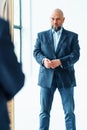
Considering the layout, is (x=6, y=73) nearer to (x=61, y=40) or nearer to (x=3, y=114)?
(x=3, y=114)

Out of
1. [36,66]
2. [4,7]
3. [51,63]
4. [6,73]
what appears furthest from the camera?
[36,66]

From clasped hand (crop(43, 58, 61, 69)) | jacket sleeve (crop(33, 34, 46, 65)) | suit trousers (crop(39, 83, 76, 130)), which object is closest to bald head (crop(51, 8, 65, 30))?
jacket sleeve (crop(33, 34, 46, 65))

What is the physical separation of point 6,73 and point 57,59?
1.76 m

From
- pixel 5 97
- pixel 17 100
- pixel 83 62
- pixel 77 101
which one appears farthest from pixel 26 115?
pixel 5 97

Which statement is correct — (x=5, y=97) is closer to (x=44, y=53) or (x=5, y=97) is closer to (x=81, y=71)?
(x=44, y=53)

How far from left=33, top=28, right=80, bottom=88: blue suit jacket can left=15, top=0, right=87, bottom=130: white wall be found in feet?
3.18

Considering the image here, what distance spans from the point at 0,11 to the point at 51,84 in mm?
1132

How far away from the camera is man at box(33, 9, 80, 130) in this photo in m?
2.98

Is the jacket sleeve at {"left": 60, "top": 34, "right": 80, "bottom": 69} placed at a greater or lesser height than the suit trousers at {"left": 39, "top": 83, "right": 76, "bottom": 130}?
greater

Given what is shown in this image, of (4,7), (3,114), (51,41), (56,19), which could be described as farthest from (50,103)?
(3,114)

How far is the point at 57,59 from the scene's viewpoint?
296 centimetres

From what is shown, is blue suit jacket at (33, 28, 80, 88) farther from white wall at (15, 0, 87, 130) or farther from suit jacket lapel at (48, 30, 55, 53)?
white wall at (15, 0, 87, 130)

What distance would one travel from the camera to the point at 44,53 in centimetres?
303

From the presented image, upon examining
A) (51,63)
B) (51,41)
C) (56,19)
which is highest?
(56,19)
